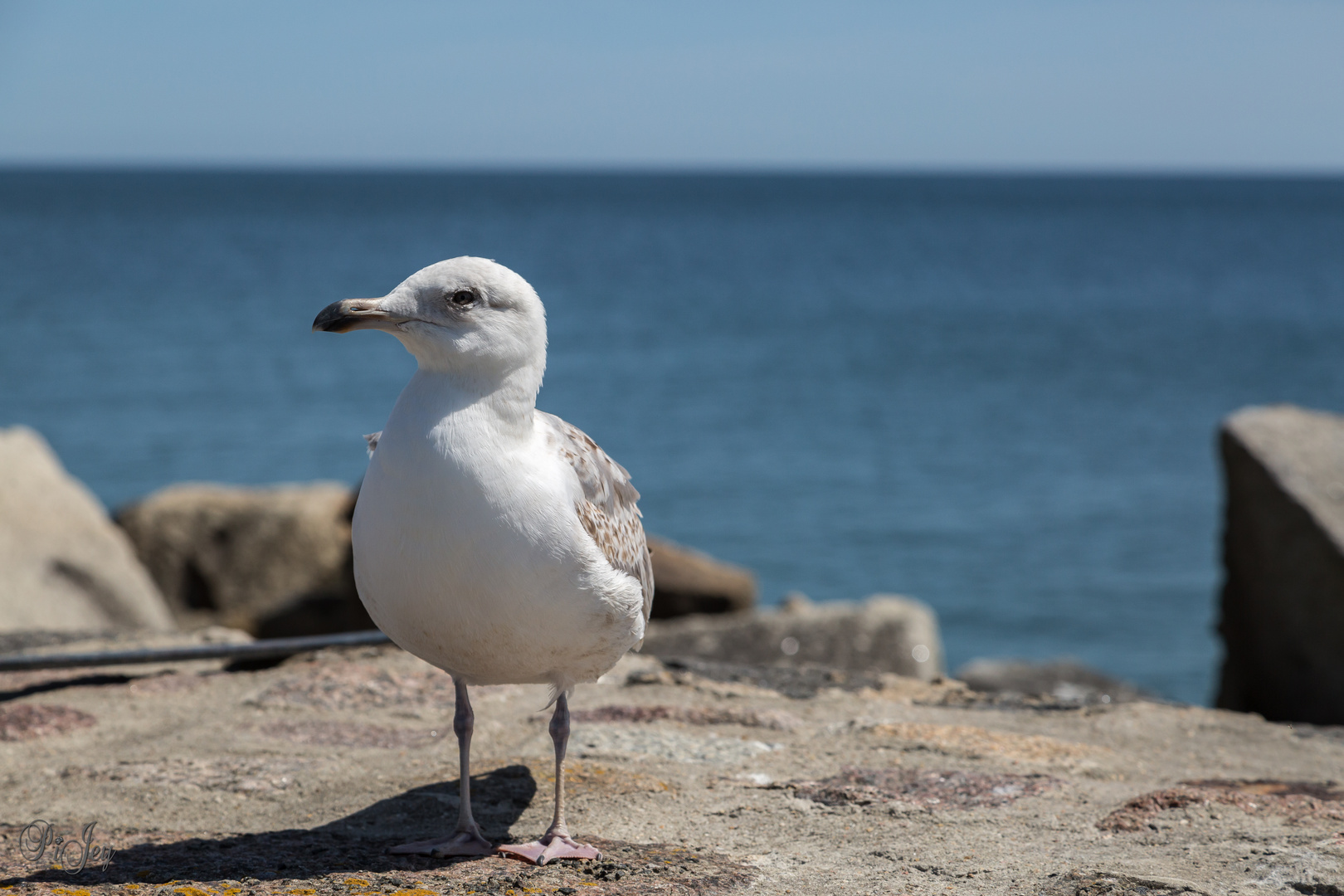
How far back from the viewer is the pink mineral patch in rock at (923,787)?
3482mm

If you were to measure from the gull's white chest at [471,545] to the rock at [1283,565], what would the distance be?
5.08m

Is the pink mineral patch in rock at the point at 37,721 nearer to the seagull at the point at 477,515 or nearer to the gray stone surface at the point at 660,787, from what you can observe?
the gray stone surface at the point at 660,787

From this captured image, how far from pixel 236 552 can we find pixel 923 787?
31.7 feet

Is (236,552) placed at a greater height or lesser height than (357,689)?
lesser

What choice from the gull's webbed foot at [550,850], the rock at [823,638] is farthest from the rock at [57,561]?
the gull's webbed foot at [550,850]

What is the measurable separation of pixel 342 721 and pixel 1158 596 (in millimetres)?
12527

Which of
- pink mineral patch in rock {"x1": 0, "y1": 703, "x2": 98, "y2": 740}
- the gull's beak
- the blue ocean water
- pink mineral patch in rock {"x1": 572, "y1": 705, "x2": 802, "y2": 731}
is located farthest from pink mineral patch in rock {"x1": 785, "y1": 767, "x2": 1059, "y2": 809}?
the blue ocean water

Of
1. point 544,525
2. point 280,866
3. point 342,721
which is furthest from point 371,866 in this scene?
point 342,721

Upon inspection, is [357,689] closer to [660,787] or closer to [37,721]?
[37,721]

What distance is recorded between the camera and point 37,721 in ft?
13.4

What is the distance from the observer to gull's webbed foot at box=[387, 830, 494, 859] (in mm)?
3021

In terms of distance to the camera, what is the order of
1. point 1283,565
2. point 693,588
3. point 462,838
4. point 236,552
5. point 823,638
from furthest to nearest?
1. point 236,552
2. point 693,588
3. point 823,638
4. point 1283,565
5. point 462,838

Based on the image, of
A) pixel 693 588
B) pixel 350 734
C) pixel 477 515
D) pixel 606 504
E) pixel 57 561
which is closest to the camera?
pixel 477 515

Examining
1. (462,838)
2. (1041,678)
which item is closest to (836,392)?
(1041,678)
